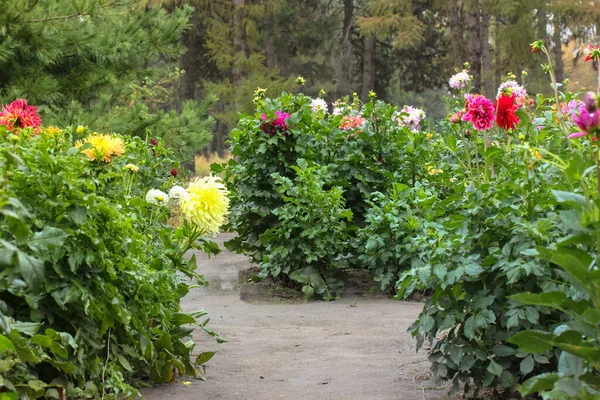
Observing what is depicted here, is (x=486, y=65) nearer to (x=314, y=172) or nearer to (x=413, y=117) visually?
(x=413, y=117)

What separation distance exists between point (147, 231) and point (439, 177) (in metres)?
2.94

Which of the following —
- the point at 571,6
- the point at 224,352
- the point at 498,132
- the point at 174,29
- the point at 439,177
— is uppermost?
the point at 571,6

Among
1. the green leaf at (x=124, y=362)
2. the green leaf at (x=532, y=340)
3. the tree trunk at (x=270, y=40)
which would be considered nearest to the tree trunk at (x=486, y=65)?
the tree trunk at (x=270, y=40)

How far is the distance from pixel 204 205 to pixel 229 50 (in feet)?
55.7

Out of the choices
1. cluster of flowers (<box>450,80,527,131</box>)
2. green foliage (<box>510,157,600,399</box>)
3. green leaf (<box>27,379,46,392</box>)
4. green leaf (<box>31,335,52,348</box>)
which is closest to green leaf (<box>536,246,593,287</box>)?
green foliage (<box>510,157,600,399</box>)

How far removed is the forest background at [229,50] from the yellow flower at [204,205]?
9.02ft

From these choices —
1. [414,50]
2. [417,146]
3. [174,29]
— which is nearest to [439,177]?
[417,146]

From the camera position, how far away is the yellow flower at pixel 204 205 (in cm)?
321

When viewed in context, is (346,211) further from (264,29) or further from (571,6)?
(264,29)

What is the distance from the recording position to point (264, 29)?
23453mm

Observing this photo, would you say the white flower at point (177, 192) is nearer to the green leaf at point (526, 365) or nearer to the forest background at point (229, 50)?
the green leaf at point (526, 365)

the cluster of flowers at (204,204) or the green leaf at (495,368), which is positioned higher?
the cluster of flowers at (204,204)

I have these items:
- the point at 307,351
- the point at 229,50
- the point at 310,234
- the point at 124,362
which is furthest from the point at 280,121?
the point at 229,50

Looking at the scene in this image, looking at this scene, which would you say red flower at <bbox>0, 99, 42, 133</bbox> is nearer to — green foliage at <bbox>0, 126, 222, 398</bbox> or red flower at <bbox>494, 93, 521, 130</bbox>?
green foliage at <bbox>0, 126, 222, 398</bbox>
